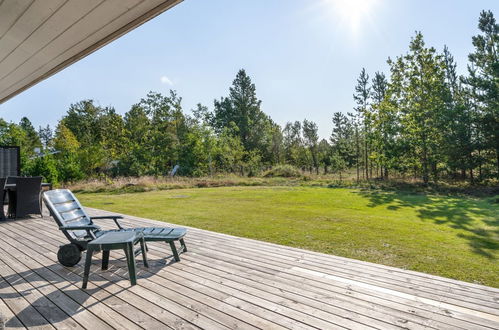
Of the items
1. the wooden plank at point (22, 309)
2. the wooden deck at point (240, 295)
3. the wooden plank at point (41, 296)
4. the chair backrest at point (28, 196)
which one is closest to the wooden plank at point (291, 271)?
the wooden deck at point (240, 295)

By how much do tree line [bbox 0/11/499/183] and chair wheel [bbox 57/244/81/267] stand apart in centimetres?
1189

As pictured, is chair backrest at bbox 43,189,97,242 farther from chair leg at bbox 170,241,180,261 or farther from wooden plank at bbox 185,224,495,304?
wooden plank at bbox 185,224,495,304

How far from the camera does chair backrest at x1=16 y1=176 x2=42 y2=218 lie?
5.80m

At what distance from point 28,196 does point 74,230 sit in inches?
160

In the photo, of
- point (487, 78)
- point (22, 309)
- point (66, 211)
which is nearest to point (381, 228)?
point (66, 211)

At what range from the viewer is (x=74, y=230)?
3.00 meters

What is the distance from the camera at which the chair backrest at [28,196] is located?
5.80 m

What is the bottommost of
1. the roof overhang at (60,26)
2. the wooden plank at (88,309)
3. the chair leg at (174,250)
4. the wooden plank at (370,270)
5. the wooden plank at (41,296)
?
the wooden plank at (370,270)

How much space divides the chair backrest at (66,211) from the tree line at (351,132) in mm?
11196

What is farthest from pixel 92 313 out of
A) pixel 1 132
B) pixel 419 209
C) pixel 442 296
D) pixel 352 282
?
pixel 1 132

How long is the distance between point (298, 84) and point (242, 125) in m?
19.6

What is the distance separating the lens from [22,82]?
10.7 ft

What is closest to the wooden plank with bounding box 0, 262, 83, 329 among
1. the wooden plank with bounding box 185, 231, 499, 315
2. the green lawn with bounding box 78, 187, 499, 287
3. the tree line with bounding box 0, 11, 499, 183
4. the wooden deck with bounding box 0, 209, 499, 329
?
the wooden deck with bounding box 0, 209, 499, 329

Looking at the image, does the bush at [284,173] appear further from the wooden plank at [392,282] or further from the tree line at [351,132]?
the wooden plank at [392,282]
